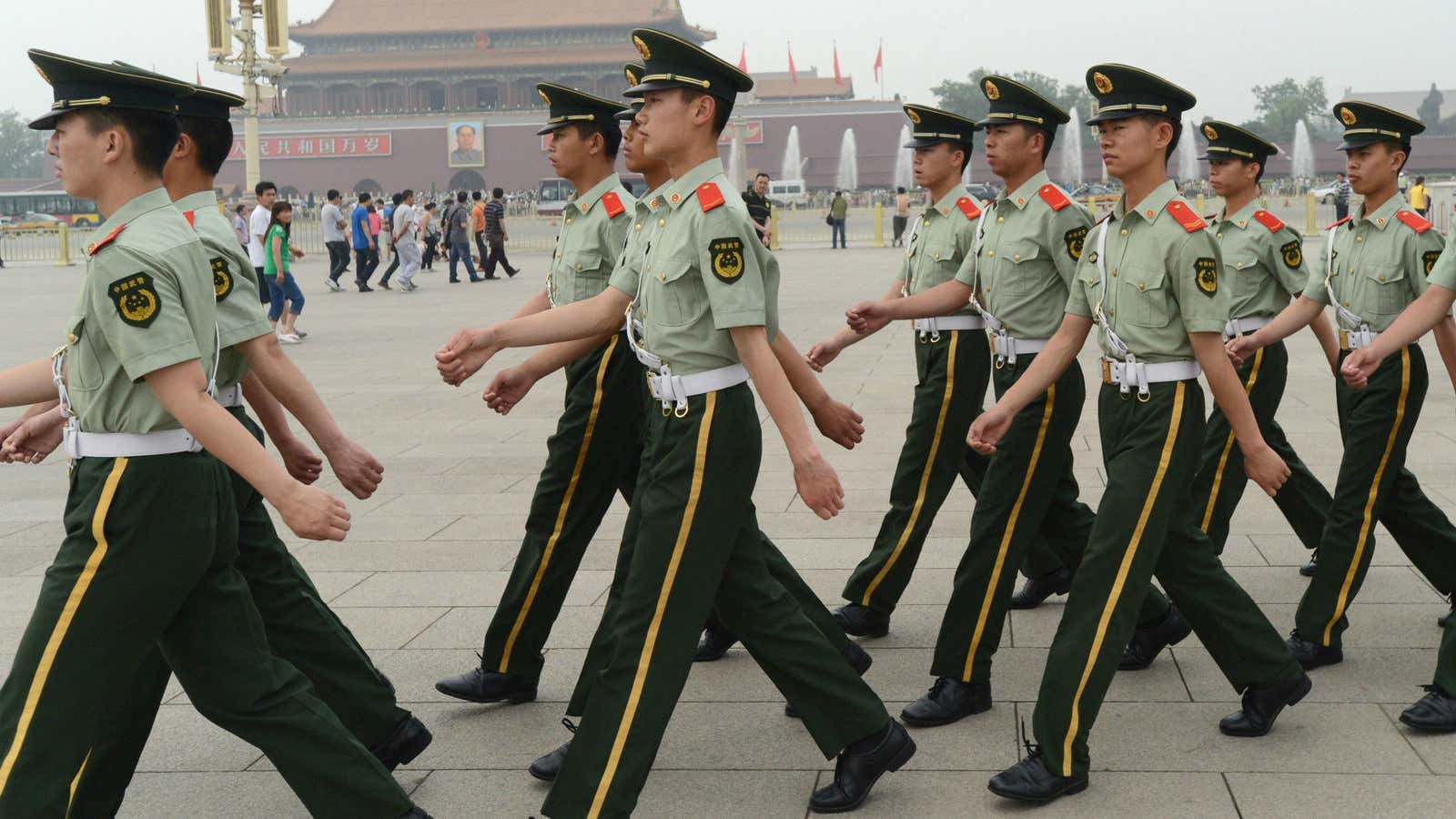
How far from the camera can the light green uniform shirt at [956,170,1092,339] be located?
12.8ft

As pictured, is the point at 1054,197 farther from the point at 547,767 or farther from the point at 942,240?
the point at 547,767

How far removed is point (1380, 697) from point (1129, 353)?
3.63ft

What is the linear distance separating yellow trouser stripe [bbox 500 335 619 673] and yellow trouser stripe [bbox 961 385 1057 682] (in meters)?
0.98

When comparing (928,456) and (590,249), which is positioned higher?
(590,249)

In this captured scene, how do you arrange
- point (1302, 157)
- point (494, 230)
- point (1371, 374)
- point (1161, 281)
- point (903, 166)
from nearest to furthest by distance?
1. point (1161, 281)
2. point (1371, 374)
3. point (494, 230)
4. point (903, 166)
5. point (1302, 157)

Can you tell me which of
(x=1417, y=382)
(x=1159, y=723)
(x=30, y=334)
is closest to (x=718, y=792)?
(x=1159, y=723)

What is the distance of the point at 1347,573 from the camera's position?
3834 millimetres

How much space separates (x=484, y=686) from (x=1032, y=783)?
1.35 meters

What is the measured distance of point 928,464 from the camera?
4094mm

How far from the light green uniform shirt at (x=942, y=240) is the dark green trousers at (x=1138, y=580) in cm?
113

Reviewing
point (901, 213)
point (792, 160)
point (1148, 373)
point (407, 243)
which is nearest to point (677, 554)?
point (1148, 373)

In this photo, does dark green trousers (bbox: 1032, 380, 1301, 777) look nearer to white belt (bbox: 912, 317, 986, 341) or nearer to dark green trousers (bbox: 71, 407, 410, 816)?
white belt (bbox: 912, 317, 986, 341)

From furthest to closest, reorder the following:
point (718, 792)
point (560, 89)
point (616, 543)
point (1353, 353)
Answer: point (616, 543)
point (560, 89)
point (1353, 353)
point (718, 792)

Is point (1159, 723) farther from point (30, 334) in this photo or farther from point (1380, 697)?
point (30, 334)
